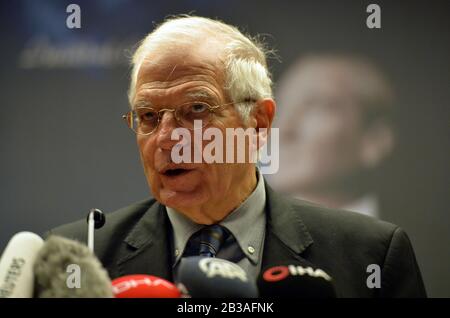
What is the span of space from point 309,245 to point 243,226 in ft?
0.74

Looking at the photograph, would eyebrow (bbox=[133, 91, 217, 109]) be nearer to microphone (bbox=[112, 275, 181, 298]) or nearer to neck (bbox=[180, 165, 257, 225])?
neck (bbox=[180, 165, 257, 225])

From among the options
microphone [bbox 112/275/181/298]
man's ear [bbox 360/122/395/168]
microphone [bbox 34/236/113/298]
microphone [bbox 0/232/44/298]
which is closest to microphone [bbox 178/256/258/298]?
microphone [bbox 112/275/181/298]

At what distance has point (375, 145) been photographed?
2.93m

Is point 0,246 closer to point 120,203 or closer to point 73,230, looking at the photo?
point 120,203

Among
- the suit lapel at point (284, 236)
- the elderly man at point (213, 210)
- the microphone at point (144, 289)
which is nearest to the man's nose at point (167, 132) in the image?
the elderly man at point (213, 210)

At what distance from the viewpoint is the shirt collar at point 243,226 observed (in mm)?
2065

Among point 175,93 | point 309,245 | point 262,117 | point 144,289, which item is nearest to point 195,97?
point 175,93

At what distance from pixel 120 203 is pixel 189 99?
1118 millimetres

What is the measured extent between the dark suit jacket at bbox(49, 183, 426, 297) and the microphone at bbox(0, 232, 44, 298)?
629mm

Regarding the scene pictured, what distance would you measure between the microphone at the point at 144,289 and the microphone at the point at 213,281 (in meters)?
0.04

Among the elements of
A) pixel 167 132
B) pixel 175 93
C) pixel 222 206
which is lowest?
pixel 222 206

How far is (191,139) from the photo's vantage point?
2.03 m

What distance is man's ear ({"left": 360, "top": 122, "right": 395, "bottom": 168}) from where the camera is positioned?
294 centimetres

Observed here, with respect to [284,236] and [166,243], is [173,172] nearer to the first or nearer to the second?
[166,243]
